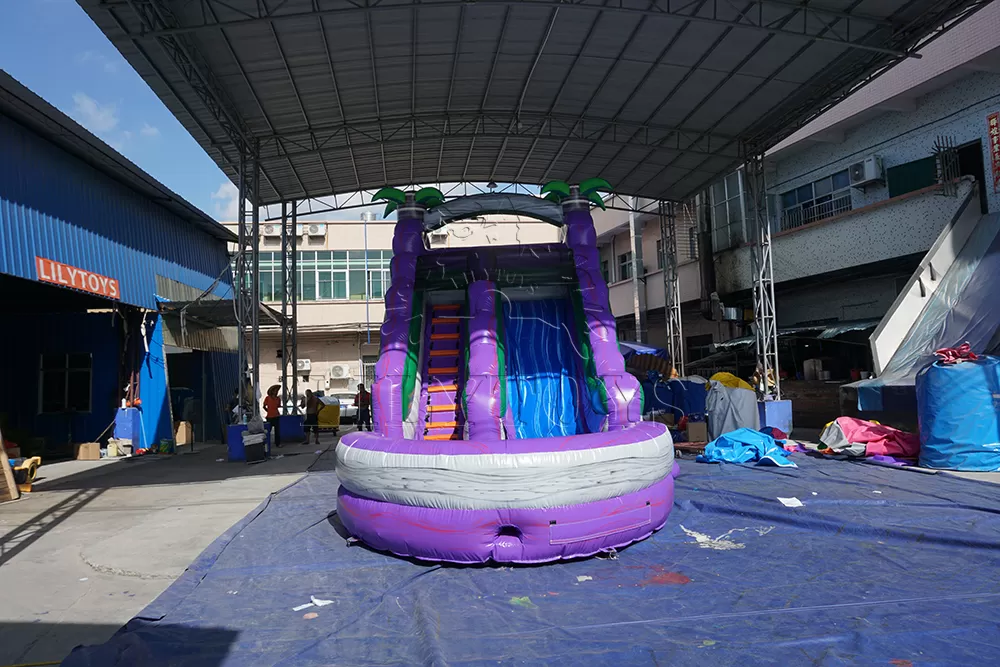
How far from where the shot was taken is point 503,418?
772 cm

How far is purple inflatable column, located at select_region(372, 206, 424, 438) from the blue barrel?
6623mm

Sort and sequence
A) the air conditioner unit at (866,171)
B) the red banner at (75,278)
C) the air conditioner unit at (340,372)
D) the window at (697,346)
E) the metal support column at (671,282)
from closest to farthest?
the red banner at (75,278) < the air conditioner unit at (866,171) < the metal support column at (671,282) < the window at (697,346) < the air conditioner unit at (340,372)

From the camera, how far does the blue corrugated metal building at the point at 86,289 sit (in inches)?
412

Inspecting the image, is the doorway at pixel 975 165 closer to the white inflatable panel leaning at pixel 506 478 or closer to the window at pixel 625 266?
the white inflatable panel leaning at pixel 506 478

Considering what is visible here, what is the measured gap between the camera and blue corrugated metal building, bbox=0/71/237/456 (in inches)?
412

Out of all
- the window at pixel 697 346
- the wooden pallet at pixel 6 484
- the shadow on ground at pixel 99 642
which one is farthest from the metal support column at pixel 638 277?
the shadow on ground at pixel 99 642

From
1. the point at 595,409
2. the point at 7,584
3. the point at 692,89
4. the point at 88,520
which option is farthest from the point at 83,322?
the point at 692,89

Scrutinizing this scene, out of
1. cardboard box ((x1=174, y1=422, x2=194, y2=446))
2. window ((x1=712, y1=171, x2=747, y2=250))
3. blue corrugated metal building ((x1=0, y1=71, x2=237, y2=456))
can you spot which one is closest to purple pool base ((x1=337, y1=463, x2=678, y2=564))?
blue corrugated metal building ((x1=0, y1=71, x2=237, y2=456))

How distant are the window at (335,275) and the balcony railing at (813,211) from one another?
48.2 feet

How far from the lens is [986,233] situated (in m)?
11.4

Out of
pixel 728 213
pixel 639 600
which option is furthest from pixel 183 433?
pixel 728 213

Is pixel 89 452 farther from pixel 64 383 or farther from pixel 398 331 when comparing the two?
pixel 398 331

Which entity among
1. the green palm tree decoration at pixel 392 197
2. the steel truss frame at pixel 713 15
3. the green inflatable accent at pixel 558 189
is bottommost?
the green palm tree decoration at pixel 392 197

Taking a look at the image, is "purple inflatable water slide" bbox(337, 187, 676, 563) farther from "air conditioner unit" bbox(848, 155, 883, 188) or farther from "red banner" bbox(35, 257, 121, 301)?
"air conditioner unit" bbox(848, 155, 883, 188)
